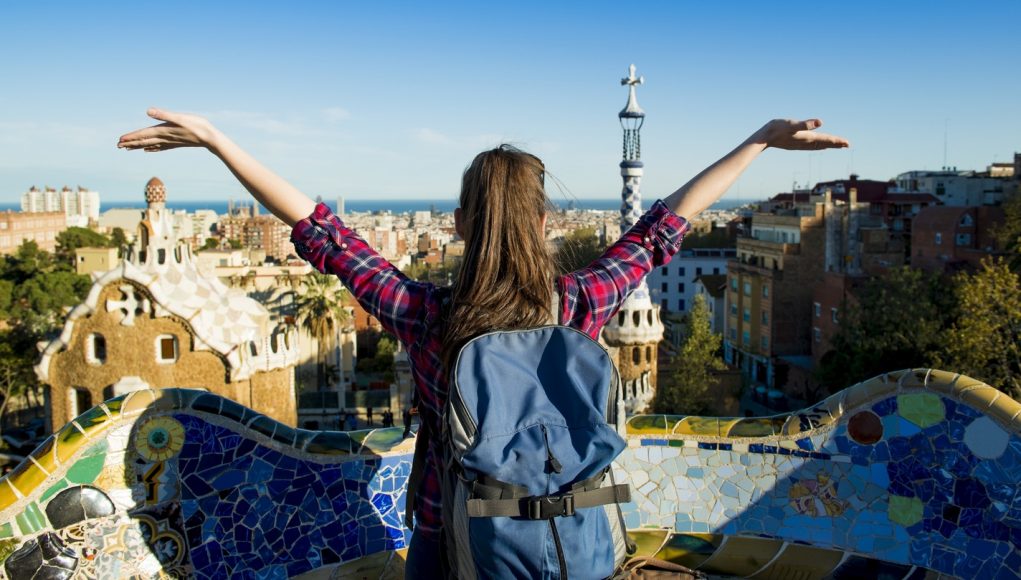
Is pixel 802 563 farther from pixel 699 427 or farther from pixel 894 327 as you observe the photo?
pixel 894 327

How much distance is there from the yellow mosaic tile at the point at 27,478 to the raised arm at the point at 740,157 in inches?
104

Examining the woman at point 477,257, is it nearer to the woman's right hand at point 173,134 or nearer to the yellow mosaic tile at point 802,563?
the woman's right hand at point 173,134

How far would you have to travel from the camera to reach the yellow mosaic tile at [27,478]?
349 centimetres

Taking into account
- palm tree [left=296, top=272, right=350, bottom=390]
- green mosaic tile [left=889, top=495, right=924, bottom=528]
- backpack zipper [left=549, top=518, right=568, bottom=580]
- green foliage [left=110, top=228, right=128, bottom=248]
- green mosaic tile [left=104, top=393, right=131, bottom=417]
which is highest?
backpack zipper [left=549, top=518, right=568, bottom=580]

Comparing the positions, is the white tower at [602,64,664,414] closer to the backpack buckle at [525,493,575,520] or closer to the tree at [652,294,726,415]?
the tree at [652,294,726,415]

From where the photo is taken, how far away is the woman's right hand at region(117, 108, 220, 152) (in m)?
2.40

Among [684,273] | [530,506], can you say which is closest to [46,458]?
[530,506]

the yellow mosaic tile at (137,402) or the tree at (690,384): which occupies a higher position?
the yellow mosaic tile at (137,402)

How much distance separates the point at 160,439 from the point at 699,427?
95.5 inches

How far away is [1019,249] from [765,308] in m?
11.1

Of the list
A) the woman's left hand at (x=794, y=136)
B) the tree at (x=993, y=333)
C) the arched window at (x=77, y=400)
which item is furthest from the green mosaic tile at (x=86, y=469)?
the tree at (x=993, y=333)

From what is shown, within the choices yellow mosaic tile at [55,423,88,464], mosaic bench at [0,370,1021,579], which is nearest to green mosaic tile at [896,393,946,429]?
mosaic bench at [0,370,1021,579]

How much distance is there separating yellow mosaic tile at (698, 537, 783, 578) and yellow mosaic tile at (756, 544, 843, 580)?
0.12ft

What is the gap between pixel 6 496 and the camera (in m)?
3.46
